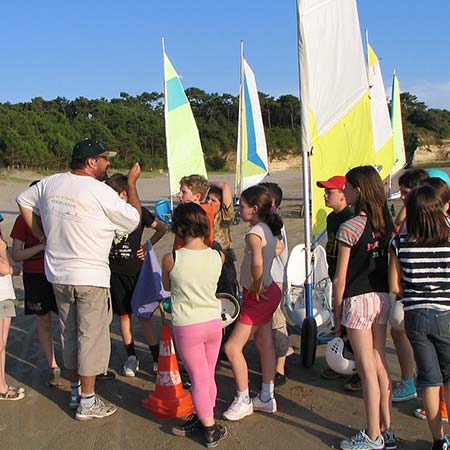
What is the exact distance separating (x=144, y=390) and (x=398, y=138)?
17.8 meters

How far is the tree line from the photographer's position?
38562mm

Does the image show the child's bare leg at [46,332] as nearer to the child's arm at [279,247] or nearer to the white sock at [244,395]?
the white sock at [244,395]

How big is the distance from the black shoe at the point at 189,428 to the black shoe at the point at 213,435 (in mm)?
134

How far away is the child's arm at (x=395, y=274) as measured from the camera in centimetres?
296

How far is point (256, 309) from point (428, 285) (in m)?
1.19

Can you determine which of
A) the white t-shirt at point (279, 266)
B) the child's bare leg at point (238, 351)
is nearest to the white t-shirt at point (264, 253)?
the child's bare leg at point (238, 351)

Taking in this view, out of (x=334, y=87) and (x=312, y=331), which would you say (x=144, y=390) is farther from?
(x=334, y=87)

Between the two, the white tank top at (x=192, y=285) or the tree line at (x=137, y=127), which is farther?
the tree line at (x=137, y=127)

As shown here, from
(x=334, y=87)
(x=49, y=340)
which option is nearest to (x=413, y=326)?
(x=334, y=87)

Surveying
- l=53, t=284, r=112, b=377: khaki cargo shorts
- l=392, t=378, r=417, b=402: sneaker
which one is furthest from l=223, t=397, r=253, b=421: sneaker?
l=392, t=378, r=417, b=402: sneaker

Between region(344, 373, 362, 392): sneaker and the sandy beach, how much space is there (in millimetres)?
55

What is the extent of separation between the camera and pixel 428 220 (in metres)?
2.83

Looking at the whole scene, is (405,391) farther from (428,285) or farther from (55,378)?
(55,378)

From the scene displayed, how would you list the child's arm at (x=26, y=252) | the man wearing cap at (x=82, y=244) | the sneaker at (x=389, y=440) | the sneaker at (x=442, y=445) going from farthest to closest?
the child's arm at (x=26, y=252) → the man wearing cap at (x=82, y=244) → the sneaker at (x=389, y=440) → the sneaker at (x=442, y=445)
